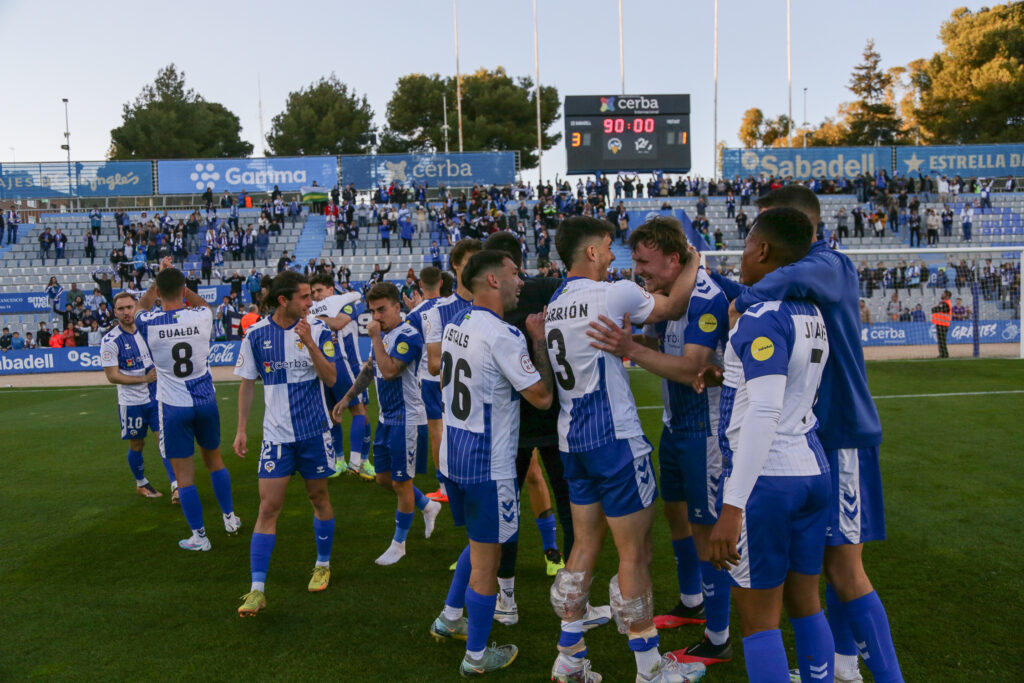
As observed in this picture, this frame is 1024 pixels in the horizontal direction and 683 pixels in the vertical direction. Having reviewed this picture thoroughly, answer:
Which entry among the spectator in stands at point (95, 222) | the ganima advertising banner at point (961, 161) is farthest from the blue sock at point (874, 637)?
the ganima advertising banner at point (961, 161)

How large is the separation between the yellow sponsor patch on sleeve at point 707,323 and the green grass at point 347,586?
6.04 feet

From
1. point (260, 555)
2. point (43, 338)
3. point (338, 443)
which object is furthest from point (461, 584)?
point (43, 338)

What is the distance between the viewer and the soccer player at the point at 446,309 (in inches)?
209

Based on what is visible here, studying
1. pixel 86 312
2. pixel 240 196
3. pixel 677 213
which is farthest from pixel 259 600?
pixel 240 196

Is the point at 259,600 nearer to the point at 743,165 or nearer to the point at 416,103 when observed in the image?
the point at 743,165

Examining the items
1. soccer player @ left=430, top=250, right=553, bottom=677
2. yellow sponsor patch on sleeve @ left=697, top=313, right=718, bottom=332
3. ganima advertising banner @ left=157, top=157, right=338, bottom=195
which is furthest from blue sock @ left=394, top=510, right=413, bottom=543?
ganima advertising banner @ left=157, top=157, right=338, bottom=195

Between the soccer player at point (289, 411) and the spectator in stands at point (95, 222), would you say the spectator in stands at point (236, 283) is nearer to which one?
the spectator in stands at point (95, 222)

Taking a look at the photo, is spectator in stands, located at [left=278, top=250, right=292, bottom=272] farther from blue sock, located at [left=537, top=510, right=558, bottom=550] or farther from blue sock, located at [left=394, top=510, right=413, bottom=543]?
blue sock, located at [left=537, top=510, right=558, bottom=550]

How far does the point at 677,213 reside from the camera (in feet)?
113

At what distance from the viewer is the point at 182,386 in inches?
253

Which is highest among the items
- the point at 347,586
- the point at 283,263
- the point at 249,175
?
the point at 249,175

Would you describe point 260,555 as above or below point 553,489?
below

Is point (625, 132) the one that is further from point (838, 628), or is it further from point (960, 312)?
point (838, 628)

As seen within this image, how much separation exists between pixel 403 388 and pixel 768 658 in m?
4.08
